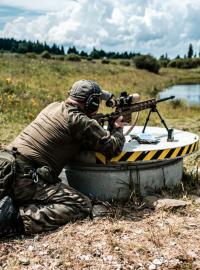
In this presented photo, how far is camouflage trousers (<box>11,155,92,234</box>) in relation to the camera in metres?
4.81

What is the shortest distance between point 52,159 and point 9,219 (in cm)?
86

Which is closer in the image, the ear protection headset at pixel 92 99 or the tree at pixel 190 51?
the ear protection headset at pixel 92 99

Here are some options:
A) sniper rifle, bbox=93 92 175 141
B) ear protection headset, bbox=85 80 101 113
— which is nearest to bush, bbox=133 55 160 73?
sniper rifle, bbox=93 92 175 141

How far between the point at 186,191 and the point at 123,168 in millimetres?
1029

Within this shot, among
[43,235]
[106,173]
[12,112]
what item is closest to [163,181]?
[106,173]

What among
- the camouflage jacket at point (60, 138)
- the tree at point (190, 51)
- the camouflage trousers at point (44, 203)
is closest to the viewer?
the camouflage trousers at point (44, 203)

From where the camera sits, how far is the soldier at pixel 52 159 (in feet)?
15.8

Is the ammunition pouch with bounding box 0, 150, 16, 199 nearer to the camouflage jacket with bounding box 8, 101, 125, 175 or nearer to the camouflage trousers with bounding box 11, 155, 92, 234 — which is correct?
the camouflage trousers with bounding box 11, 155, 92, 234

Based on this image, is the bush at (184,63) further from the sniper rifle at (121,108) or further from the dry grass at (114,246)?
the dry grass at (114,246)

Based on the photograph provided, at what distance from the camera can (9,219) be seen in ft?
15.5

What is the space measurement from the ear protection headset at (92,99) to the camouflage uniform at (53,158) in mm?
111

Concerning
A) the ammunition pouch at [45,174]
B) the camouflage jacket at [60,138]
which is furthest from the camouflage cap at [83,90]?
the ammunition pouch at [45,174]

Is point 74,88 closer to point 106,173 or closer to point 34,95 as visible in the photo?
point 106,173

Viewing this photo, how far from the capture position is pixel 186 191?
6051 mm
